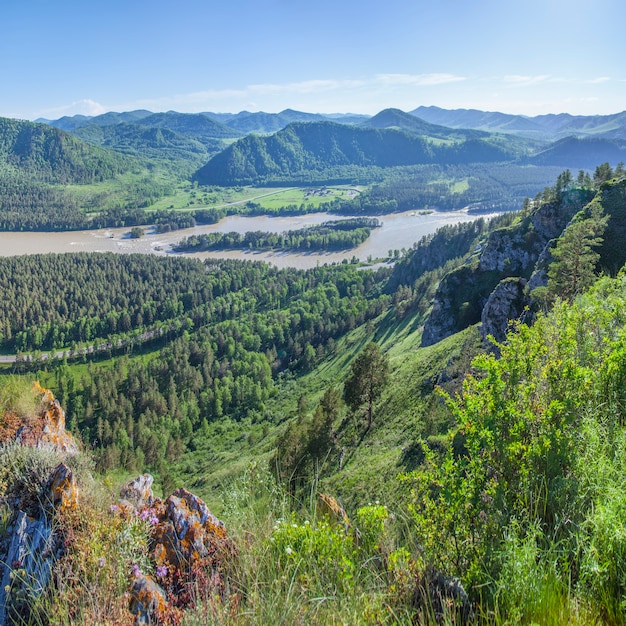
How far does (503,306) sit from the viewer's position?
1593 inches

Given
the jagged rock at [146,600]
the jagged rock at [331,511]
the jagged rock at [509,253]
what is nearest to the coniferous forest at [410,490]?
the jagged rock at [146,600]

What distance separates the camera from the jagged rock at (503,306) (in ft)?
128

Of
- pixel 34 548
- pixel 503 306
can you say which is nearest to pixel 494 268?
pixel 503 306

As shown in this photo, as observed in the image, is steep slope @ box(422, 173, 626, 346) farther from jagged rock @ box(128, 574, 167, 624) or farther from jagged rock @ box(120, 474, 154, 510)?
jagged rock @ box(128, 574, 167, 624)

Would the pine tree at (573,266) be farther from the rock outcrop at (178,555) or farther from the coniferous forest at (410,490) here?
the rock outcrop at (178,555)

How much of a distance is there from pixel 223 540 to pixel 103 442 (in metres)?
71.7

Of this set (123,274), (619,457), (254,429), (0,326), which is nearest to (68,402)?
(254,429)

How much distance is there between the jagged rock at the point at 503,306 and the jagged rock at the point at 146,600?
37.0 metres

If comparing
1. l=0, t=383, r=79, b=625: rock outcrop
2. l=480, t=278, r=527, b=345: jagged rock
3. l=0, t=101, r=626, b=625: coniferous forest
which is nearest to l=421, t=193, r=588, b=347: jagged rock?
l=0, t=101, r=626, b=625: coniferous forest

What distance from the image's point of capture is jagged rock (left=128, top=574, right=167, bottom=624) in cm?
596

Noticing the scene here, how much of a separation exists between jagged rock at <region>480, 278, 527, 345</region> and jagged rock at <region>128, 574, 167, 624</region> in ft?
121

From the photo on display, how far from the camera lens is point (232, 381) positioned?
92.9 metres

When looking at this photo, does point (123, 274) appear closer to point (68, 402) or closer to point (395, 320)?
point (68, 402)

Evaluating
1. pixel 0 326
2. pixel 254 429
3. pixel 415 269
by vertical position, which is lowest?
pixel 254 429
